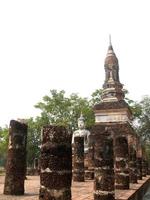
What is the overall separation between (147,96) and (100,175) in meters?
36.6

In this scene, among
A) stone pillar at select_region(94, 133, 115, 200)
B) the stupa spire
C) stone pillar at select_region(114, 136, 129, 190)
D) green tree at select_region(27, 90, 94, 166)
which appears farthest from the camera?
green tree at select_region(27, 90, 94, 166)

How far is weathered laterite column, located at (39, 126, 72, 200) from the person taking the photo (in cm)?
571

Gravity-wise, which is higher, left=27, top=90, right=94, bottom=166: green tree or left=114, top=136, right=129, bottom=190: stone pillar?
left=27, top=90, right=94, bottom=166: green tree

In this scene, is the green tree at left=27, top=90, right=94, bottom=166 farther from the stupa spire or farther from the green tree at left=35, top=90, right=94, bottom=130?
the stupa spire

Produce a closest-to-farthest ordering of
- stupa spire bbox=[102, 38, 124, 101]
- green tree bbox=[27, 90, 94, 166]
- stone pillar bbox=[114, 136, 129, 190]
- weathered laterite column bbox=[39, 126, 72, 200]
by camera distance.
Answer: weathered laterite column bbox=[39, 126, 72, 200], stone pillar bbox=[114, 136, 129, 190], stupa spire bbox=[102, 38, 124, 101], green tree bbox=[27, 90, 94, 166]

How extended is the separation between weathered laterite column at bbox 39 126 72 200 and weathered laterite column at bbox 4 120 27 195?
3506mm

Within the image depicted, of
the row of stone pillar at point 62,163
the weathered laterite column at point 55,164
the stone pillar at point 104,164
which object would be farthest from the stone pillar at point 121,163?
the weathered laterite column at point 55,164

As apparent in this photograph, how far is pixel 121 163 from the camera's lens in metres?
12.1

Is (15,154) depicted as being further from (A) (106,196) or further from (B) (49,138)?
(B) (49,138)

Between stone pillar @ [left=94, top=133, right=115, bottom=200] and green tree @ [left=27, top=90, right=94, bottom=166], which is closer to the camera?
stone pillar @ [left=94, top=133, right=115, bottom=200]

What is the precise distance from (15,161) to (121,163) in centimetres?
437

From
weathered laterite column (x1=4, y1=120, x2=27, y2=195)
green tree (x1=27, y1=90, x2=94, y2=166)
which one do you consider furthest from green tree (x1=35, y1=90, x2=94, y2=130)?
weathered laterite column (x1=4, y1=120, x2=27, y2=195)

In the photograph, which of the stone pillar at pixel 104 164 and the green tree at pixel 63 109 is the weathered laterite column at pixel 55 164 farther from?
the green tree at pixel 63 109

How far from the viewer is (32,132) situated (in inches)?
1497
